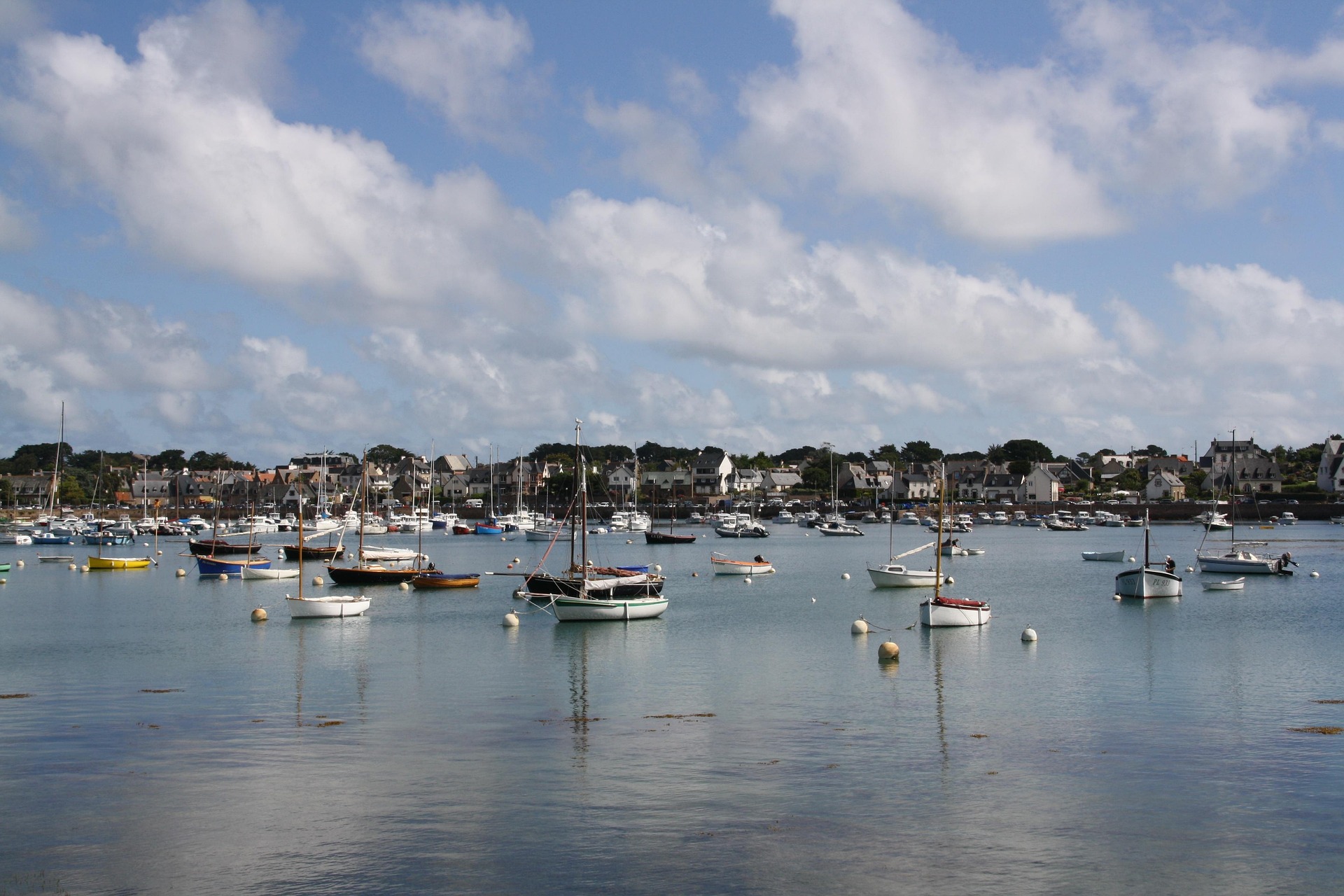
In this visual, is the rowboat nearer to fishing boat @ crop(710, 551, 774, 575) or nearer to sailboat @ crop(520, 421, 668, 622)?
sailboat @ crop(520, 421, 668, 622)

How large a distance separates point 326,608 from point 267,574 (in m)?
27.0

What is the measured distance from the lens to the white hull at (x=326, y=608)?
51.9 meters

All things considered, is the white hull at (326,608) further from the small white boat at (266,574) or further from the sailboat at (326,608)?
the small white boat at (266,574)

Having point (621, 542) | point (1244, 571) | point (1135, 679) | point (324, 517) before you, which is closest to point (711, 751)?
point (1135, 679)

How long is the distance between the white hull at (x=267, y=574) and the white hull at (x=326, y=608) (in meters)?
25.9

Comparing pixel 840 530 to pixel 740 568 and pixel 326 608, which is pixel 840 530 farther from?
pixel 326 608

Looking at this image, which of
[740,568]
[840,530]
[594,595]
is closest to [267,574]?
[740,568]

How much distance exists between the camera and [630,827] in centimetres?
1947

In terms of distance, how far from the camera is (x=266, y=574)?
76.8m

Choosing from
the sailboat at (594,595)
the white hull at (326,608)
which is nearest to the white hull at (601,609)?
the sailboat at (594,595)

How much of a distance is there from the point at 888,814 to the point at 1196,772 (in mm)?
7107

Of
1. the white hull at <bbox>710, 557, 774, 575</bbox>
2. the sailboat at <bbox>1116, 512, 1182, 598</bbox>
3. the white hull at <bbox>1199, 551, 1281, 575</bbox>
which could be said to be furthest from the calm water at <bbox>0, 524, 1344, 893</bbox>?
the white hull at <bbox>710, 557, 774, 575</bbox>

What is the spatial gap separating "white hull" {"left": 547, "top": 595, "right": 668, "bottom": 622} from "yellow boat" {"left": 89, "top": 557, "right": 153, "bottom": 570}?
53003 mm

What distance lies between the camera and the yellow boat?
88.2m
